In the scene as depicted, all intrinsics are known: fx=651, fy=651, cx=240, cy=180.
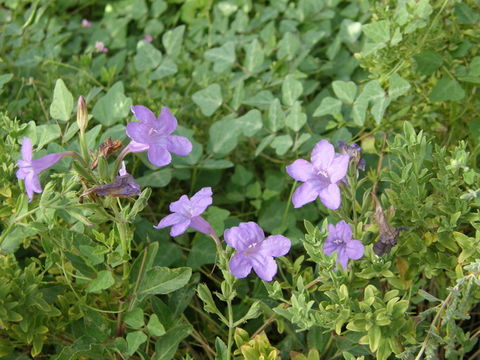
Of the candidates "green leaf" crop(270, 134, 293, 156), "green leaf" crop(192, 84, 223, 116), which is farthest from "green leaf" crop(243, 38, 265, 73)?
"green leaf" crop(270, 134, 293, 156)

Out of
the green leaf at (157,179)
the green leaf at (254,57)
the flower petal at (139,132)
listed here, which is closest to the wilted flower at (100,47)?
the green leaf at (254,57)

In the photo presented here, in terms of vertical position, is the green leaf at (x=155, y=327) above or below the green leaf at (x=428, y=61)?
below

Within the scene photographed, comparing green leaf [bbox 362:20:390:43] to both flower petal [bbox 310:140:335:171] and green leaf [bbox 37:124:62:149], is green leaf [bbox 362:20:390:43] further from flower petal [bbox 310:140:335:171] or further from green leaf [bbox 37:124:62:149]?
green leaf [bbox 37:124:62:149]

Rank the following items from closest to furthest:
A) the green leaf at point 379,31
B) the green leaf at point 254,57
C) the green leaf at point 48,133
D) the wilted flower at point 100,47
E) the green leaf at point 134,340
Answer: the green leaf at point 134,340 → the green leaf at point 48,133 → the green leaf at point 379,31 → the green leaf at point 254,57 → the wilted flower at point 100,47

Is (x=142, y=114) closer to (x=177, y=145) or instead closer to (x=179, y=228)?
(x=177, y=145)

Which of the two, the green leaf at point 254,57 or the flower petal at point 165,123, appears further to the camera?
the green leaf at point 254,57

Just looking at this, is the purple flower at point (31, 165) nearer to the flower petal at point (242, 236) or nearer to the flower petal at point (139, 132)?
the flower petal at point (139, 132)
